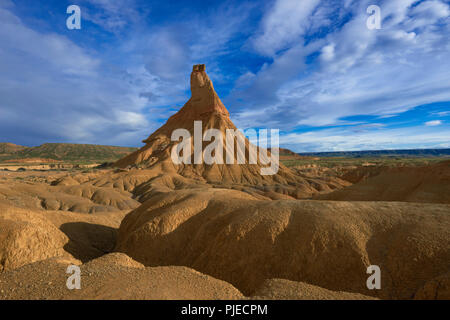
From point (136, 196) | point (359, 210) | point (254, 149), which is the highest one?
point (254, 149)

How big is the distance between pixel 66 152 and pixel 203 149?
130 meters

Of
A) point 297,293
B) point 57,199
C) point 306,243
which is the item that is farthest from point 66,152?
point 297,293

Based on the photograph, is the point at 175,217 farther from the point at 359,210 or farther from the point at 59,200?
the point at 59,200

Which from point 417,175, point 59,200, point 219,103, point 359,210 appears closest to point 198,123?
point 219,103

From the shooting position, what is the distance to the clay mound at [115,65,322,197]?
51.9 metres

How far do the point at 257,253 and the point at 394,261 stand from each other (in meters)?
4.89

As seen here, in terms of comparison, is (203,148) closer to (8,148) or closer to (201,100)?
(201,100)

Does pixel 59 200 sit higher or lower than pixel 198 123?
lower

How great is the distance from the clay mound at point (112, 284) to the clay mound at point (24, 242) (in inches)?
164

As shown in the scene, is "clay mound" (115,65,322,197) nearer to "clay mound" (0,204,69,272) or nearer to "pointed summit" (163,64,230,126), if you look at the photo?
"pointed summit" (163,64,230,126)

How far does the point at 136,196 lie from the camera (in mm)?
38469

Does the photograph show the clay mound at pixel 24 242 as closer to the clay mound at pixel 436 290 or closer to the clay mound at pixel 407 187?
the clay mound at pixel 436 290

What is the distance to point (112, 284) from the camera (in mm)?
5781
